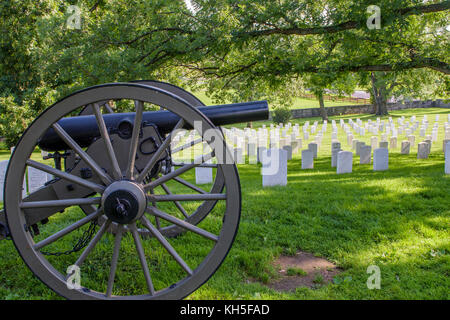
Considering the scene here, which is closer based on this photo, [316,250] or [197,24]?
[316,250]

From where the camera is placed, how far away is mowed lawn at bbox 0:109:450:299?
130 inches

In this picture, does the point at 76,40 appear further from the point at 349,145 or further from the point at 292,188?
the point at 349,145

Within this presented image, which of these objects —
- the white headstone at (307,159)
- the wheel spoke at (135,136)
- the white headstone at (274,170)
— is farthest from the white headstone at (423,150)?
the wheel spoke at (135,136)

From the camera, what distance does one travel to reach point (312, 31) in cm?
816

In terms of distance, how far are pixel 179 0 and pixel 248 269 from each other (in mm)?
7720

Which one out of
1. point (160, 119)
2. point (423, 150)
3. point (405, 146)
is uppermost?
point (160, 119)

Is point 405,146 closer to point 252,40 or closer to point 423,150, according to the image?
point 423,150

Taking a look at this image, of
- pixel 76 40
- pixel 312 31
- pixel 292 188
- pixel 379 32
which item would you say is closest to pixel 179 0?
pixel 76 40

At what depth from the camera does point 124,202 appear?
2820mm

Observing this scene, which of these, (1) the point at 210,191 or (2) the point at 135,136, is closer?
(2) the point at 135,136

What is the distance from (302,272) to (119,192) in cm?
190

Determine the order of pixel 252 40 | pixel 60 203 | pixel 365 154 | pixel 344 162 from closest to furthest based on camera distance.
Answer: pixel 60 203, pixel 344 162, pixel 252 40, pixel 365 154

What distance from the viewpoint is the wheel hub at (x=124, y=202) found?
9.24 ft

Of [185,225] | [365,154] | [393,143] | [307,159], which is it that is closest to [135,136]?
[185,225]
